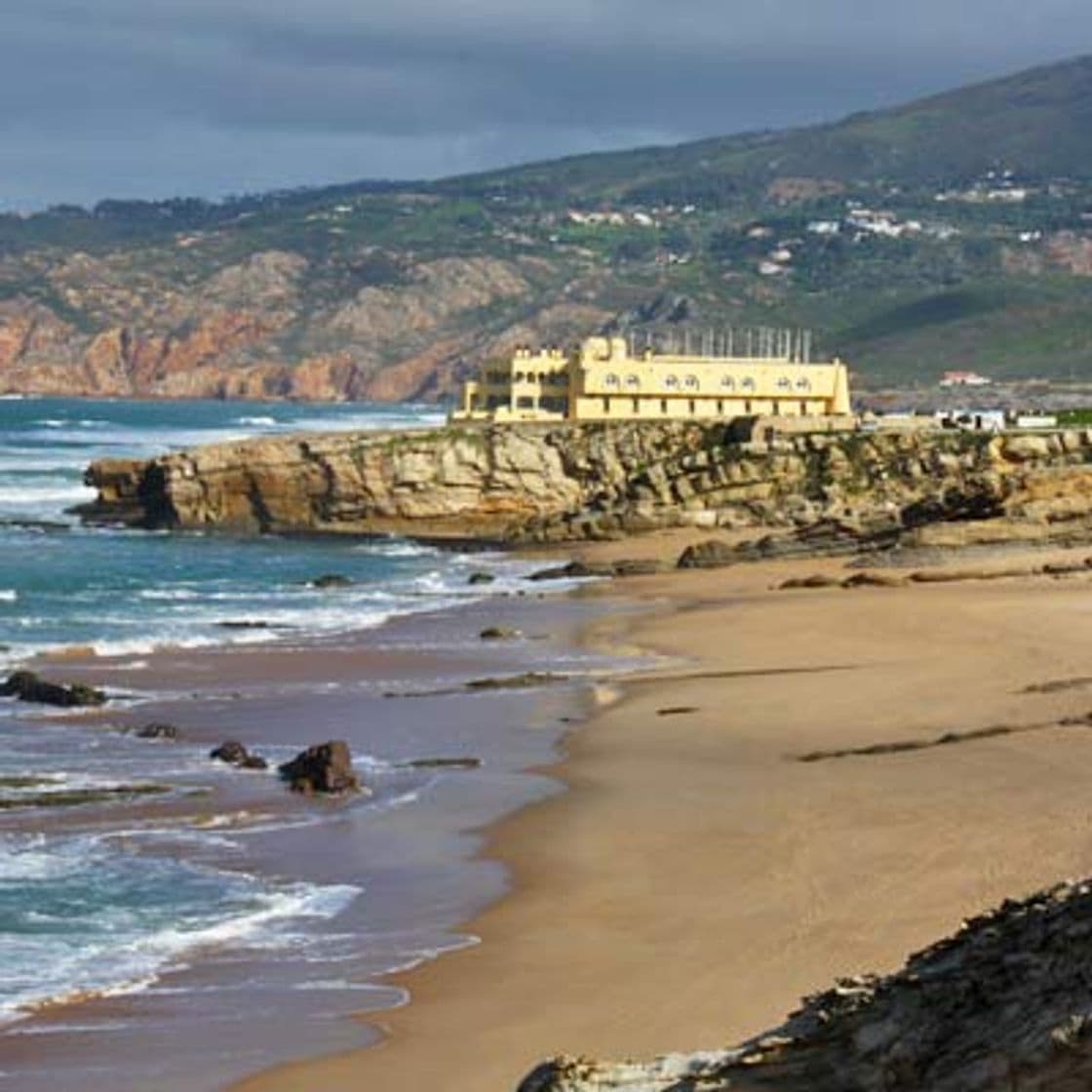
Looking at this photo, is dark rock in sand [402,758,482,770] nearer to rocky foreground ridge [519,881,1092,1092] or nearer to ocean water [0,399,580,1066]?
ocean water [0,399,580,1066]

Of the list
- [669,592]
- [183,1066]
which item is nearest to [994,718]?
[183,1066]

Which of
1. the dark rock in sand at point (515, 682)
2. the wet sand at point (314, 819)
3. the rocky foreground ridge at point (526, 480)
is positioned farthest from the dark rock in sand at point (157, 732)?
the rocky foreground ridge at point (526, 480)

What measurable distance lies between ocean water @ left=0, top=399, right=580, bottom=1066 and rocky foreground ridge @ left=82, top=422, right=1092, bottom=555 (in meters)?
14.1

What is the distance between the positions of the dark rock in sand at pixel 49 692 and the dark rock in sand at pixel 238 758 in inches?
235

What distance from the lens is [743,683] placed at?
3819 cm

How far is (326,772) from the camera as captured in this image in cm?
2884

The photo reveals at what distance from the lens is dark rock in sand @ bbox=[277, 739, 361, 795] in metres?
28.8

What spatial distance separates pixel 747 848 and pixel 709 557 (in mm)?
40403

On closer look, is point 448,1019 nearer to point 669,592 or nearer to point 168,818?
point 168,818

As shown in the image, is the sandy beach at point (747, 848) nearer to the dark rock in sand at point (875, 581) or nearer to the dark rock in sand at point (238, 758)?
the dark rock in sand at point (238, 758)

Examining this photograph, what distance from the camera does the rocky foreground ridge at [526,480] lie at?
263 feet

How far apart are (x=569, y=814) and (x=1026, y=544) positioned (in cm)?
3393

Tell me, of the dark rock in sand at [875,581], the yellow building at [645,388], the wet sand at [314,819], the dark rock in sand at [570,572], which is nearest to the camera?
the wet sand at [314,819]

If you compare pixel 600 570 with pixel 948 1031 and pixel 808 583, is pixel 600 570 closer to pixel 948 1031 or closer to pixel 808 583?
pixel 808 583
